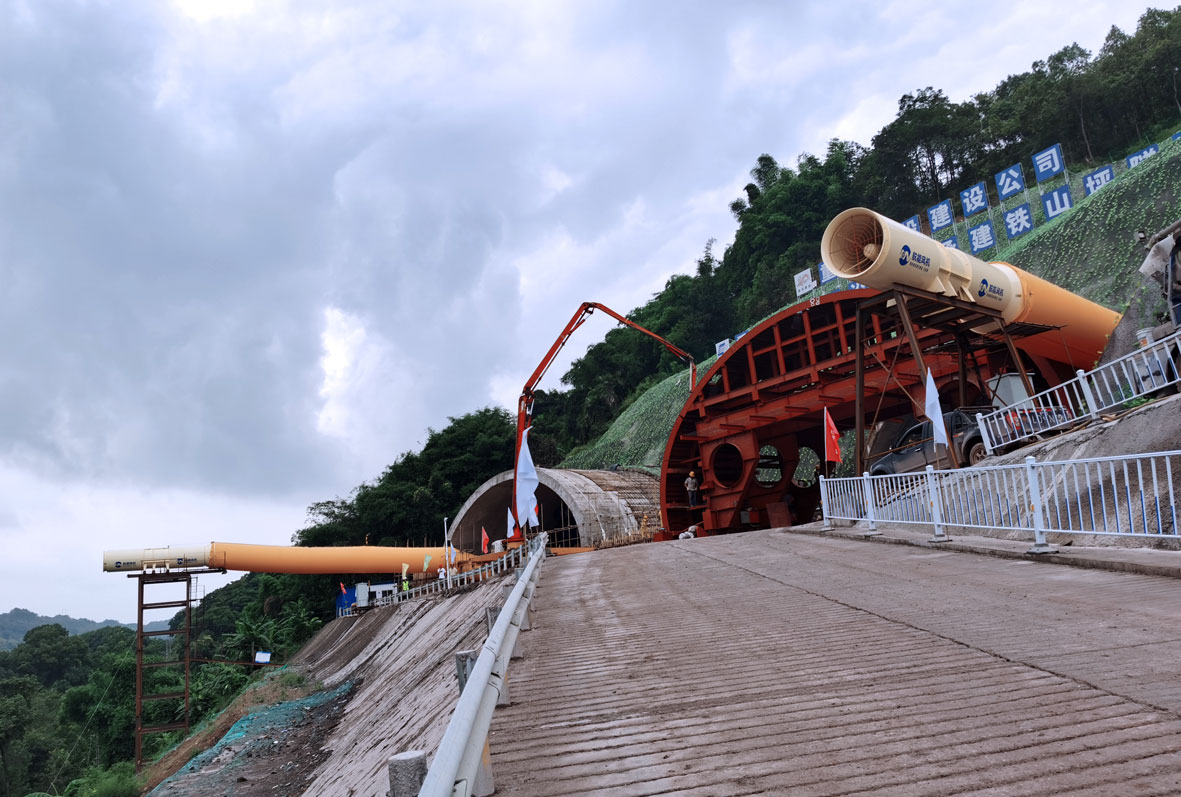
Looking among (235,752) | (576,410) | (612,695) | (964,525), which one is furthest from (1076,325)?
(576,410)

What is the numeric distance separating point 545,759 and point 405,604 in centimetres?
2604

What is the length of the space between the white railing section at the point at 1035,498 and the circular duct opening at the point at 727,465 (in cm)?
1078

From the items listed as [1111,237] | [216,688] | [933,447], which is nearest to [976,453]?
[933,447]

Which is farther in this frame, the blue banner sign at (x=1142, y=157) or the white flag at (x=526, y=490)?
the blue banner sign at (x=1142, y=157)

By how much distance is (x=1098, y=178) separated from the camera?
103 feet

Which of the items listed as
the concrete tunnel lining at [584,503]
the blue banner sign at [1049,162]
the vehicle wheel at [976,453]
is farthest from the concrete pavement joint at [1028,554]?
the blue banner sign at [1049,162]

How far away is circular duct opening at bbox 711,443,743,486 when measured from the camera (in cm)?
2556

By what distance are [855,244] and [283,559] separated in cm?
2710

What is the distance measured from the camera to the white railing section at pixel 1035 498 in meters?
7.18

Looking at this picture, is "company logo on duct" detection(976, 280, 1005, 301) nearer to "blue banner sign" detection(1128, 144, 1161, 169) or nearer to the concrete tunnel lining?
the concrete tunnel lining

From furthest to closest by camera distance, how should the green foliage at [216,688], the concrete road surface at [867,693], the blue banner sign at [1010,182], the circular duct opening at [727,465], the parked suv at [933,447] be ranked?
1. the green foliage at [216,688]
2. the blue banner sign at [1010,182]
3. the circular duct opening at [727,465]
4. the parked suv at [933,447]
5. the concrete road surface at [867,693]

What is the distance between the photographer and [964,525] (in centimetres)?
949

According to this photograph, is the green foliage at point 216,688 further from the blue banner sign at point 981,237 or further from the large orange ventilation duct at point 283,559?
the blue banner sign at point 981,237

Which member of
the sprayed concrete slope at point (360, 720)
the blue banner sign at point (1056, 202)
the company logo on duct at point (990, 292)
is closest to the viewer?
the sprayed concrete slope at point (360, 720)
